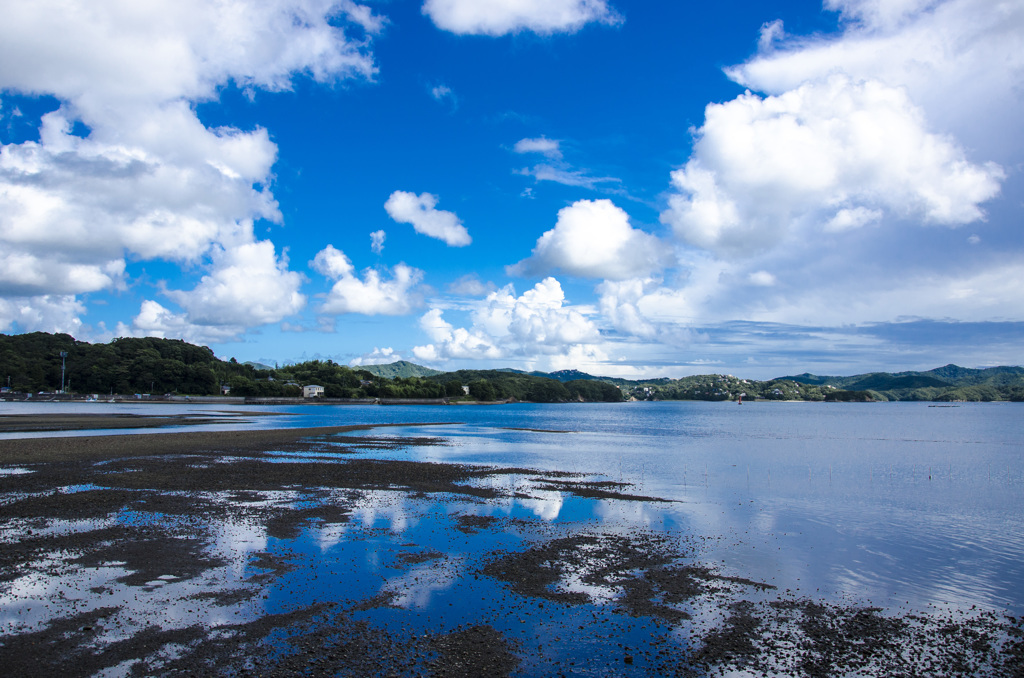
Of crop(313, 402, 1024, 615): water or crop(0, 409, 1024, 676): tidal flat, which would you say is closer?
crop(0, 409, 1024, 676): tidal flat

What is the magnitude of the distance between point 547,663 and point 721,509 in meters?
19.7

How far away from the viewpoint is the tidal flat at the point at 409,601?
39.9 feet

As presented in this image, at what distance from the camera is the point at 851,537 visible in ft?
79.4

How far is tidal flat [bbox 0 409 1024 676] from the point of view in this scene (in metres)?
12.2

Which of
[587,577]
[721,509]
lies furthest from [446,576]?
[721,509]

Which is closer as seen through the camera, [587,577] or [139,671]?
[139,671]

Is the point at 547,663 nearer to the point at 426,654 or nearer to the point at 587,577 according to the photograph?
the point at 426,654

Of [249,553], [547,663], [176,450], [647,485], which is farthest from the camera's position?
[176,450]

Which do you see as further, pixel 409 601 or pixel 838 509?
pixel 838 509

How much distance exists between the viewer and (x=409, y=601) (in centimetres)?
1539

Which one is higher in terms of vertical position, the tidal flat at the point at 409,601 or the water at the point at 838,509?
the tidal flat at the point at 409,601

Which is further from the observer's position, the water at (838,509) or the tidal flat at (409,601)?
the water at (838,509)

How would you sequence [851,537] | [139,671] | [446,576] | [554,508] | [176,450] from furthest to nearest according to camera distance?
[176,450], [554,508], [851,537], [446,576], [139,671]

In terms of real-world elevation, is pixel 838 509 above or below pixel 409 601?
below
